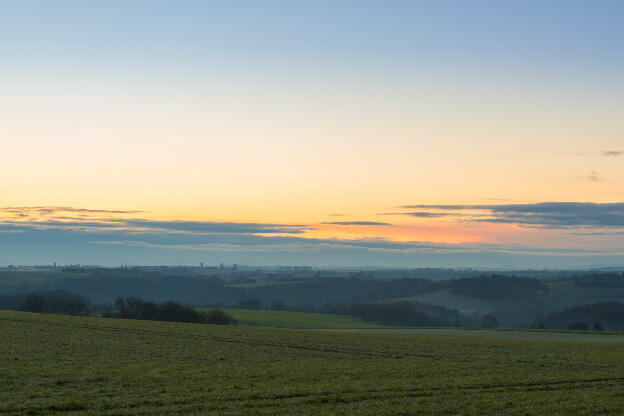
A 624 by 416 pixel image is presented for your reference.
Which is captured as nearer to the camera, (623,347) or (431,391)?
(431,391)

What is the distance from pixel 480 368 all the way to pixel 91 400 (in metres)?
22.3

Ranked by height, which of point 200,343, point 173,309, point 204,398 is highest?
point 204,398

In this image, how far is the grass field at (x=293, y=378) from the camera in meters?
21.8

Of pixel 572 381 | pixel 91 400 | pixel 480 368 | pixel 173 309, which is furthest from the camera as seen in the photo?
pixel 173 309

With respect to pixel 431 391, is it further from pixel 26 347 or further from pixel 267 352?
pixel 26 347

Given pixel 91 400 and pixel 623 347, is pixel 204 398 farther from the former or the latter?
pixel 623 347

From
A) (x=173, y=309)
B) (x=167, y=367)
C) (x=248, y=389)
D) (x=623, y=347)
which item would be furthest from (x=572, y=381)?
(x=173, y=309)

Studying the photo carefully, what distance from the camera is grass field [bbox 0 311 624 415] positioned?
2183 centimetres

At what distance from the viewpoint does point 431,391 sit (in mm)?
25406

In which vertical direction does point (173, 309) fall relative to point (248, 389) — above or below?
below

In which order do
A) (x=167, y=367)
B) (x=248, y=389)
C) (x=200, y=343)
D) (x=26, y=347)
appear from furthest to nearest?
(x=200, y=343)
(x=26, y=347)
(x=167, y=367)
(x=248, y=389)

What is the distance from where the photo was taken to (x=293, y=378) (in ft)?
95.1

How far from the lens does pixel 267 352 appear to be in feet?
140

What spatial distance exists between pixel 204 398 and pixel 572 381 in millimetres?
18807
